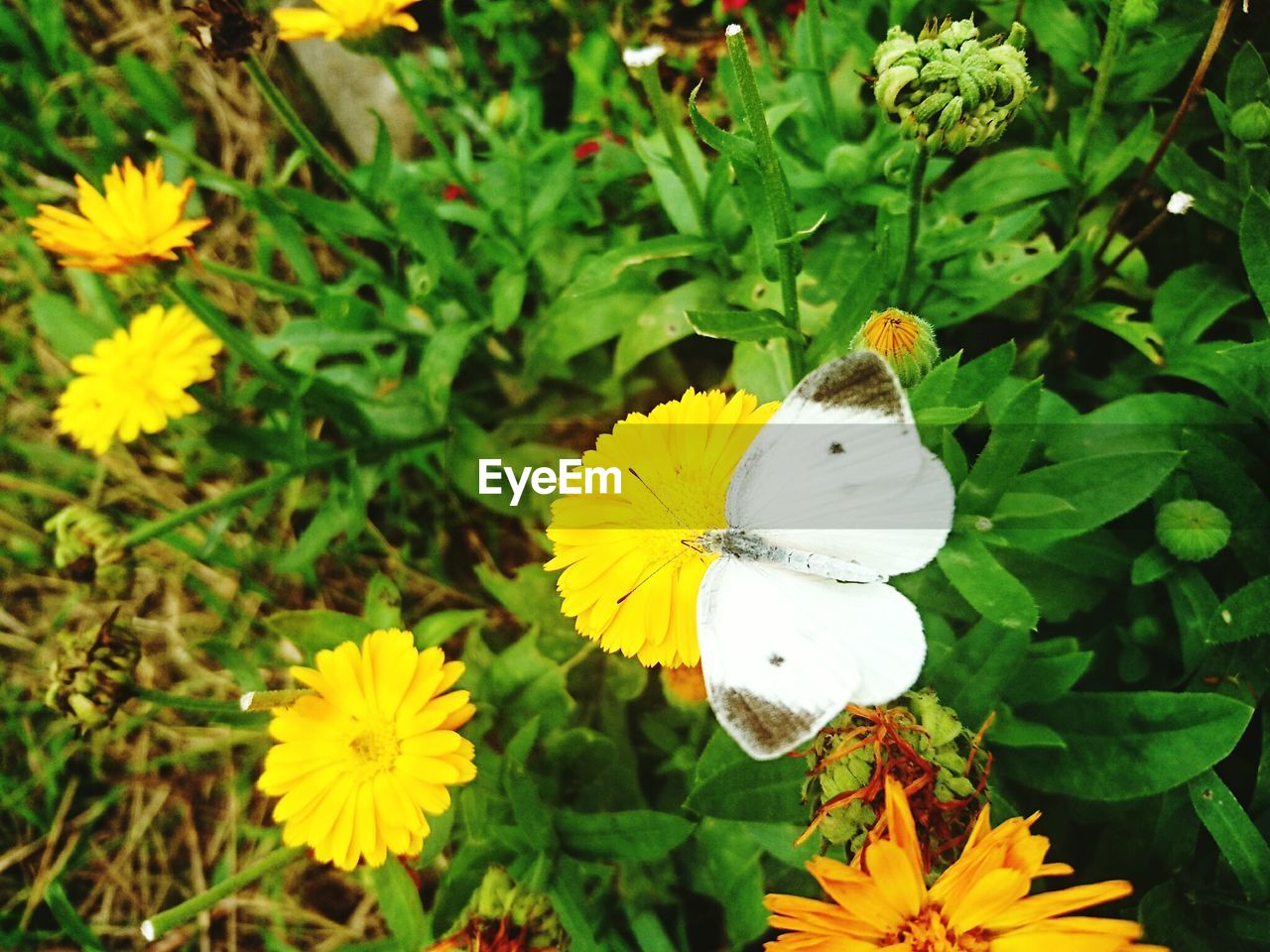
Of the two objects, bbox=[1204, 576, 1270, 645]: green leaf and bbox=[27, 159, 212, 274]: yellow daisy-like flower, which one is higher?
bbox=[27, 159, 212, 274]: yellow daisy-like flower

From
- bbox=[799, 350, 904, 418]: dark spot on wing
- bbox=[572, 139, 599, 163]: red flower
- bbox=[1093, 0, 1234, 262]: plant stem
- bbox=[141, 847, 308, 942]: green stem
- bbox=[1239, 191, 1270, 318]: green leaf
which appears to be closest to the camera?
bbox=[799, 350, 904, 418]: dark spot on wing

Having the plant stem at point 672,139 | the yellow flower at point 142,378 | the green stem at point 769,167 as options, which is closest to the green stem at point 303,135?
the yellow flower at point 142,378

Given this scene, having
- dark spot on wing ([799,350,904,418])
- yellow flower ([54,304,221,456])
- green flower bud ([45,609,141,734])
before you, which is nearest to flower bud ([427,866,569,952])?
green flower bud ([45,609,141,734])

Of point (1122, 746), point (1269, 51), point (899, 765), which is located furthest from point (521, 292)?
point (1269, 51)

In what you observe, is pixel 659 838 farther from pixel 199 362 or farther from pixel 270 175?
pixel 270 175

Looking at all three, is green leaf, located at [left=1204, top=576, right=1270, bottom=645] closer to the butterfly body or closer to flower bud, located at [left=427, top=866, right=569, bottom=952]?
the butterfly body

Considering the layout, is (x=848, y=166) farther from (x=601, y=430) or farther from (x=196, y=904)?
(x=196, y=904)

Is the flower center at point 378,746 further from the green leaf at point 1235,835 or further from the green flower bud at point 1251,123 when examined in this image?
the green flower bud at point 1251,123
